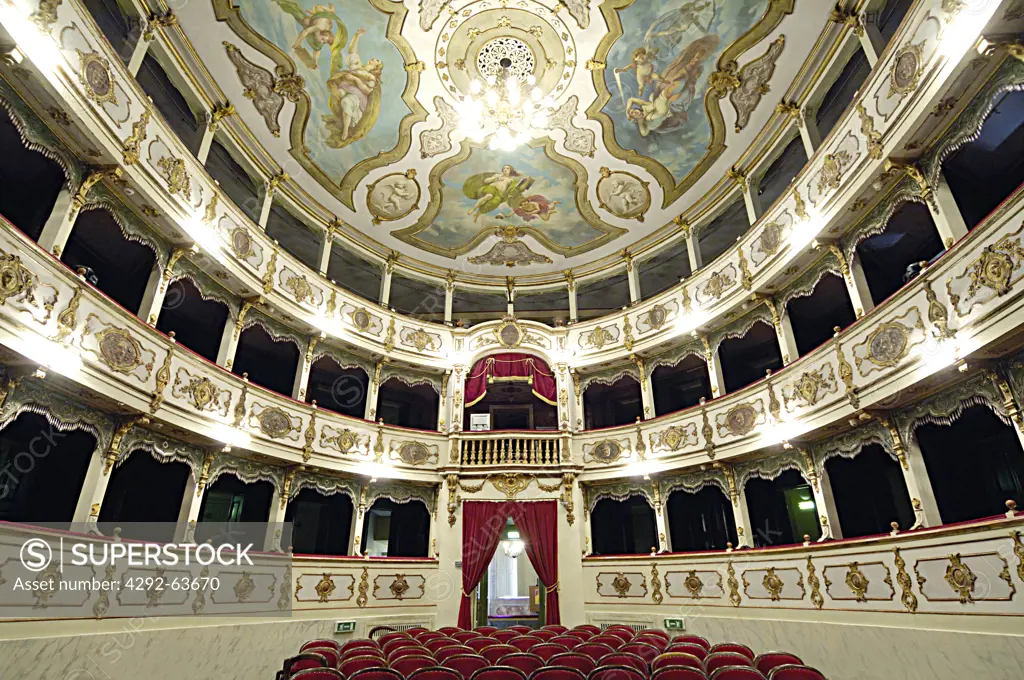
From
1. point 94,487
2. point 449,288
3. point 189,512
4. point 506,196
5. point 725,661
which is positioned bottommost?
point 725,661

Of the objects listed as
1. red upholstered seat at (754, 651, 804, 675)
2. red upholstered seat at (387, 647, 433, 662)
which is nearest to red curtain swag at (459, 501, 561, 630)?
red upholstered seat at (387, 647, 433, 662)

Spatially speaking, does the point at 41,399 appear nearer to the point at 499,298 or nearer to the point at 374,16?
the point at 374,16

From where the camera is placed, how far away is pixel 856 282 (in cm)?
848

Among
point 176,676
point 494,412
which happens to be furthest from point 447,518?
point 176,676

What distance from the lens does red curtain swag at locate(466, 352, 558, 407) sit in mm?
13570

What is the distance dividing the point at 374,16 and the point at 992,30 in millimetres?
9112

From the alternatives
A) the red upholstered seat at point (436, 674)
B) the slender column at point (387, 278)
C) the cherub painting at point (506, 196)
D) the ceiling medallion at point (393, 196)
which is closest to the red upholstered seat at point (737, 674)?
the red upholstered seat at point (436, 674)

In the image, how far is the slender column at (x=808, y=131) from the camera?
988 centimetres

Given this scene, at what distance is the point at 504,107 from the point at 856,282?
6906 millimetres

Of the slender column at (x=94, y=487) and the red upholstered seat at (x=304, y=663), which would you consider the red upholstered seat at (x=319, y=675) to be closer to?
the red upholstered seat at (x=304, y=663)

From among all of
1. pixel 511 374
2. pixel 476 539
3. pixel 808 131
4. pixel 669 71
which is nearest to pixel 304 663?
pixel 476 539

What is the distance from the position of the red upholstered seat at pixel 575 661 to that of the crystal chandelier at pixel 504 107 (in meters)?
7.86

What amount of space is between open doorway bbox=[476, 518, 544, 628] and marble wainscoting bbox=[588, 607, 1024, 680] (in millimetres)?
5864

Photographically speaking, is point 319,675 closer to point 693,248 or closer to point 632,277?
point 693,248
